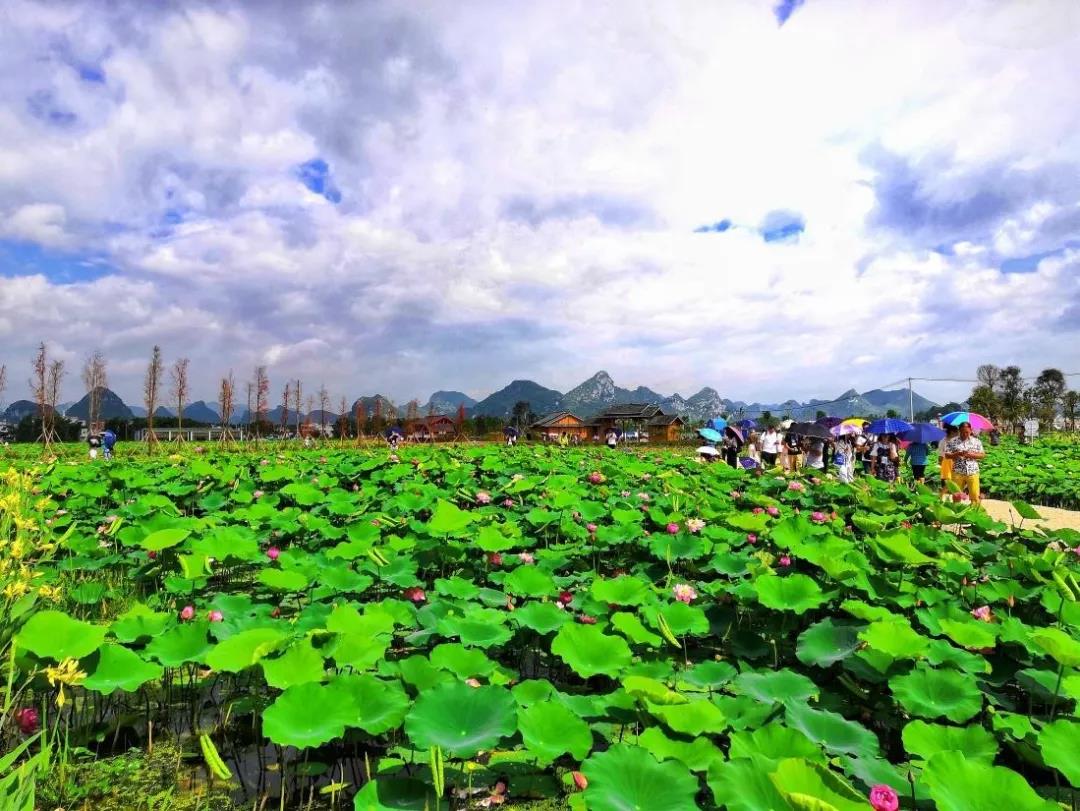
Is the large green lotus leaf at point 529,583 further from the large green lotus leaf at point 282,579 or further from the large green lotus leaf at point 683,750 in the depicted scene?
the large green lotus leaf at point 683,750

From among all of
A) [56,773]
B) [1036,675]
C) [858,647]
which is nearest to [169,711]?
[56,773]

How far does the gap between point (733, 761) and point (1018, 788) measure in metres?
0.59

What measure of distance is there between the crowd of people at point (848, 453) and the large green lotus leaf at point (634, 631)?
7.09m

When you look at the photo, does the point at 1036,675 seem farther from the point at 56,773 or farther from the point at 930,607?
the point at 56,773

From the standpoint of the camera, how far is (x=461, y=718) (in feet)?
5.72

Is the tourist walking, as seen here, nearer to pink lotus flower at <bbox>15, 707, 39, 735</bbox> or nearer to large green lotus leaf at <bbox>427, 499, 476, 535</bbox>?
large green lotus leaf at <bbox>427, 499, 476, 535</bbox>

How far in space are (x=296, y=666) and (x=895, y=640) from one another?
1.97 metres

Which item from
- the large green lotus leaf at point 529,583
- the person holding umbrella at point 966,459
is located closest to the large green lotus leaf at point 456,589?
the large green lotus leaf at point 529,583

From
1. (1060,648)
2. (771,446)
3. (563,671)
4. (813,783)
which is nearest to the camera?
(813,783)

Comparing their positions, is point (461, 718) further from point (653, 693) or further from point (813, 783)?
point (813, 783)

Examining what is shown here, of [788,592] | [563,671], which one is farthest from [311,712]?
[788,592]

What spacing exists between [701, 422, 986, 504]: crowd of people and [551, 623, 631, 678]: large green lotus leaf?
736 centimetres

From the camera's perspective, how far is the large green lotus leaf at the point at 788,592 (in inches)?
101

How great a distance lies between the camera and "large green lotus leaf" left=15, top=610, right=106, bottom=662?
192cm
